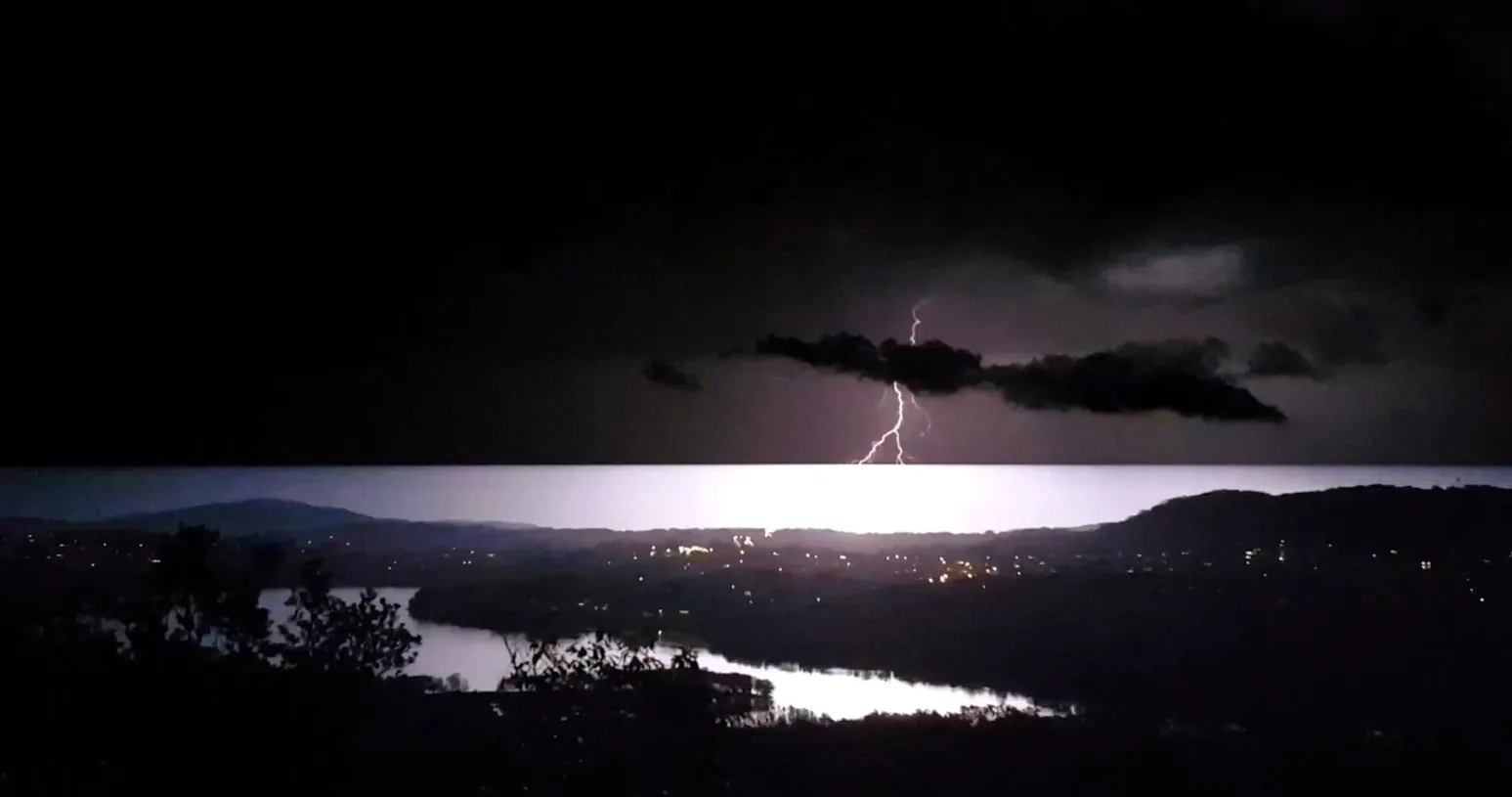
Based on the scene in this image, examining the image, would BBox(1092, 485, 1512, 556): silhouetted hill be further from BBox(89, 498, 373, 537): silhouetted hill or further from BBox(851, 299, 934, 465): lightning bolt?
BBox(89, 498, 373, 537): silhouetted hill

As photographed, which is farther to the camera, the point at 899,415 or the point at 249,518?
the point at 899,415

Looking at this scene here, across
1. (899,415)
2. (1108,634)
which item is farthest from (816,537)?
(1108,634)

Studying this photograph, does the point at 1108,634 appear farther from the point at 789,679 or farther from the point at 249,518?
the point at 249,518

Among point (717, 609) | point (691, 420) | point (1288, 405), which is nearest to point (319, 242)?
point (691, 420)

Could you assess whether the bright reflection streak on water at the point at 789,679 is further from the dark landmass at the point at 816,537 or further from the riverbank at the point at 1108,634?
the dark landmass at the point at 816,537

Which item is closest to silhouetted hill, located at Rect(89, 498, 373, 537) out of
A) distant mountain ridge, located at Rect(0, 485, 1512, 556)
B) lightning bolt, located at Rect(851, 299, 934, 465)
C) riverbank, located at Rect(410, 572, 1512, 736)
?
distant mountain ridge, located at Rect(0, 485, 1512, 556)
